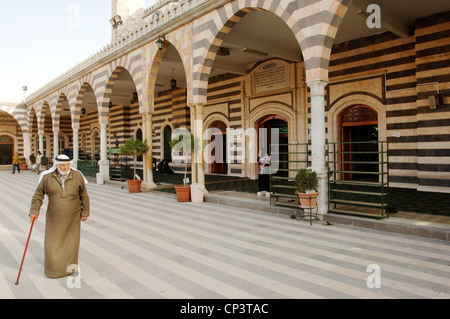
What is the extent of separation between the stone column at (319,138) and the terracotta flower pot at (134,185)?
20.9 ft

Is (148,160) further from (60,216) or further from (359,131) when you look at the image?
(60,216)

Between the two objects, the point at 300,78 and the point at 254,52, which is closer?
the point at 254,52

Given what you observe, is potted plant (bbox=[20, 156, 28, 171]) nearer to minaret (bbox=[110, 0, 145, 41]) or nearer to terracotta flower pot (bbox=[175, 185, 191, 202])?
minaret (bbox=[110, 0, 145, 41])

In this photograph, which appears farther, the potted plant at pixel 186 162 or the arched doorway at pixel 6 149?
the arched doorway at pixel 6 149

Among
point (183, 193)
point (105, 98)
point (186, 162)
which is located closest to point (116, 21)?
point (105, 98)

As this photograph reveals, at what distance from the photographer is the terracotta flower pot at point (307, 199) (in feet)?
19.5

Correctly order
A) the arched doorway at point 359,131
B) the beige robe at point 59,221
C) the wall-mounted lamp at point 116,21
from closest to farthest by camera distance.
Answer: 1. the beige robe at point 59,221
2. the arched doorway at point 359,131
3. the wall-mounted lamp at point 116,21

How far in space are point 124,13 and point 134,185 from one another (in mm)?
13955

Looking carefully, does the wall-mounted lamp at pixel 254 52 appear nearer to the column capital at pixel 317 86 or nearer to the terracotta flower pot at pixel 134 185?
the column capital at pixel 317 86

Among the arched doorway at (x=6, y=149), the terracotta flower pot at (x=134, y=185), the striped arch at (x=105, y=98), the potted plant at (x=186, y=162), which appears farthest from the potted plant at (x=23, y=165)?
the potted plant at (x=186, y=162)

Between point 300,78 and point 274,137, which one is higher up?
point 300,78

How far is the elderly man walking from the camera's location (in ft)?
11.9

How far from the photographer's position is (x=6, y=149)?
25.9m

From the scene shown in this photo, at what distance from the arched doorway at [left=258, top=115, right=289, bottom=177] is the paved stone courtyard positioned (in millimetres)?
6958
